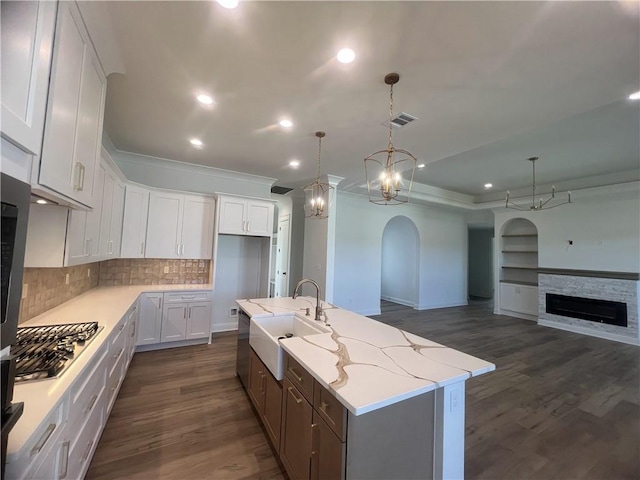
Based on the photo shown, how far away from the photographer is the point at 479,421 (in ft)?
7.93

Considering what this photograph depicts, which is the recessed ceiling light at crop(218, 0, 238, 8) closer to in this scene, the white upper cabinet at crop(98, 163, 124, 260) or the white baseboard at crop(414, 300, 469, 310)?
the white upper cabinet at crop(98, 163, 124, 260)

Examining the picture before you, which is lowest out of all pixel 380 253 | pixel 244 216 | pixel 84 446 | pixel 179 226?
pixel 84 446

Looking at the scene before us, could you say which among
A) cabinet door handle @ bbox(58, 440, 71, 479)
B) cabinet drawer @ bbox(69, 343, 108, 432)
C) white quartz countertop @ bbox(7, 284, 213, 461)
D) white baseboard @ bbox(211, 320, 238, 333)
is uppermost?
white quartz countertop @ bbox(7, 284, 213, 461)

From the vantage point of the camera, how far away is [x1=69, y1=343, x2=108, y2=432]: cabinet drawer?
4.50ft

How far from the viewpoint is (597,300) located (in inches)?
206

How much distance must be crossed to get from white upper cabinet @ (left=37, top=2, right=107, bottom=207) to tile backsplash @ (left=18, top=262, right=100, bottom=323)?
2.35ft

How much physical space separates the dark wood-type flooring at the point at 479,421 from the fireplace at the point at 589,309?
1.12 m

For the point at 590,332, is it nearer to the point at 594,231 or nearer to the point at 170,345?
the point at 594,231

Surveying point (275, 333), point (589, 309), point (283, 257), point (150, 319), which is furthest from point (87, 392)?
point (589, 309)

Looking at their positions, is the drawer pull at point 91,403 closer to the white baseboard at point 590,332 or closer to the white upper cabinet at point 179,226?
the white upper cabinet at point 179,226

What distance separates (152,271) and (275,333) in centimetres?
285

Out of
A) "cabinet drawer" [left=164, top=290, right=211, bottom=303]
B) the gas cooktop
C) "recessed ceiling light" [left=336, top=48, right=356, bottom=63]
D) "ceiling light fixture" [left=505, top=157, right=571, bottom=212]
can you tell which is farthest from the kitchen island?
"ceiling light fixture" [left=505, top=157, right=571, bottom=212]

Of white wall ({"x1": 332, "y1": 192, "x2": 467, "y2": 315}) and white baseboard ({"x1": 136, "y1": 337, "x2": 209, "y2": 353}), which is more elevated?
white wall ({"x1": 332, "y1": 192, "x2": 467, "y2": 315})

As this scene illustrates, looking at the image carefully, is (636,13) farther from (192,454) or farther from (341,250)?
(341,250)
